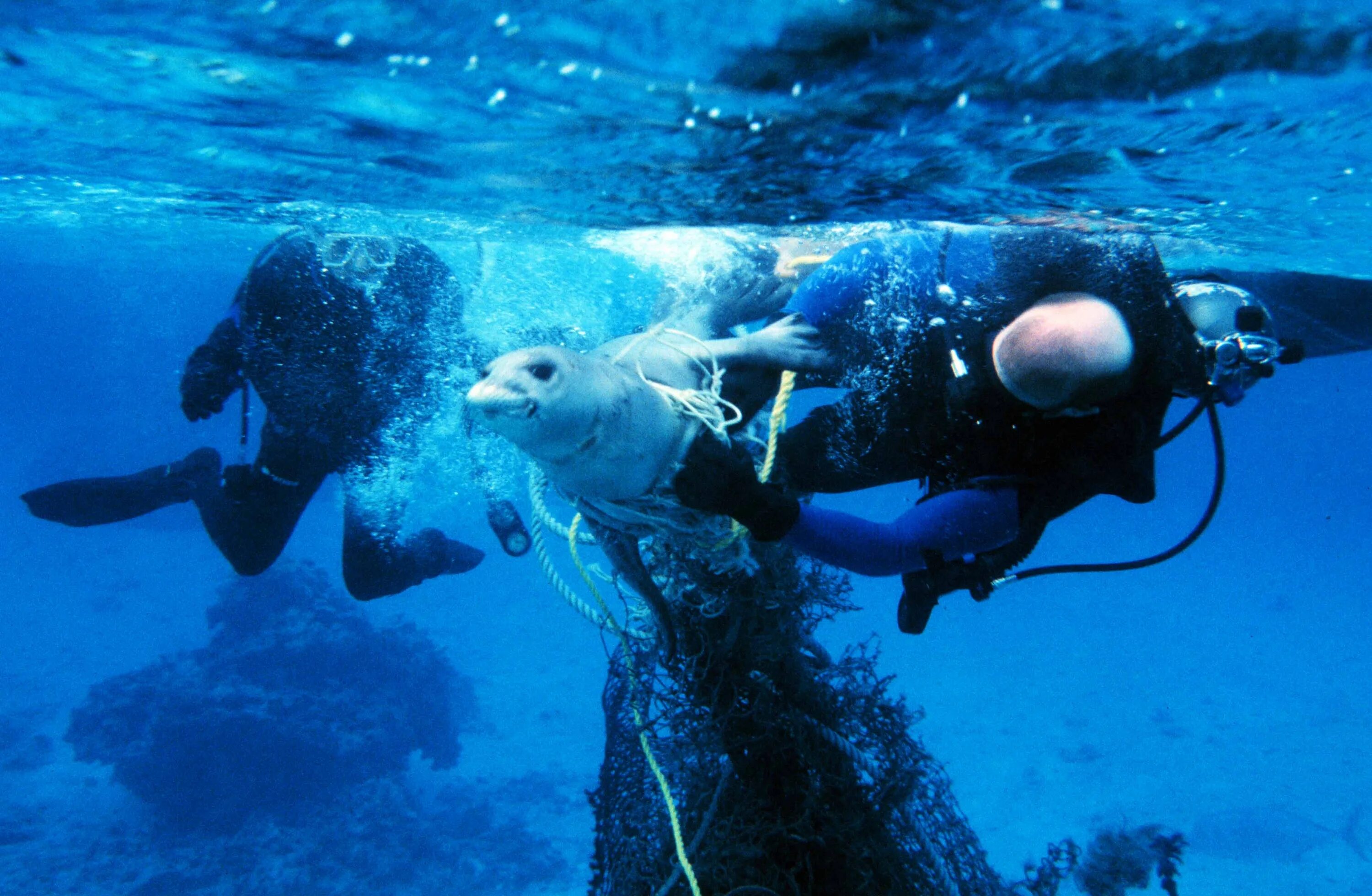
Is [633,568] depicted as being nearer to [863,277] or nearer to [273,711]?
[863,277]

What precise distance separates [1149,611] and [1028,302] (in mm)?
38427

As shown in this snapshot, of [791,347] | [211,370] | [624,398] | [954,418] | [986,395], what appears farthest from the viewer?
[211,370]

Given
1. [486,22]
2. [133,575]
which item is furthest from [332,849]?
[133,575]

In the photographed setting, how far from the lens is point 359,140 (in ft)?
18.9

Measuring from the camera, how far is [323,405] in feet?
22.7

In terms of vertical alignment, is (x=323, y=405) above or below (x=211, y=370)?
above

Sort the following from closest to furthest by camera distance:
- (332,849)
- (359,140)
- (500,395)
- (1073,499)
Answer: (500,395) → (1073,499) → (359,140) → (332,849)

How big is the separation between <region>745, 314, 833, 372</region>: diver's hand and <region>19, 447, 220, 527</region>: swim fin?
7.51 m

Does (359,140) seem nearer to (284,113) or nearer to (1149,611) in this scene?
(284,113)

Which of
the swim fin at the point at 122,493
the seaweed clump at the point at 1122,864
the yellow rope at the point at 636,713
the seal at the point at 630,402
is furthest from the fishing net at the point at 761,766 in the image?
the swim fin at the point at 122,493

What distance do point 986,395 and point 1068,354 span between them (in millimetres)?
456

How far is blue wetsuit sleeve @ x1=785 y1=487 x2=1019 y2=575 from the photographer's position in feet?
9.50

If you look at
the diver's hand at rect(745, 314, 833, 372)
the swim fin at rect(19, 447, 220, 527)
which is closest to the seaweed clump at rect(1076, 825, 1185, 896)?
the diver's hand at rect(745, 314, 833, 372)

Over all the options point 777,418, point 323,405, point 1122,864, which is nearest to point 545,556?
point 777,418
